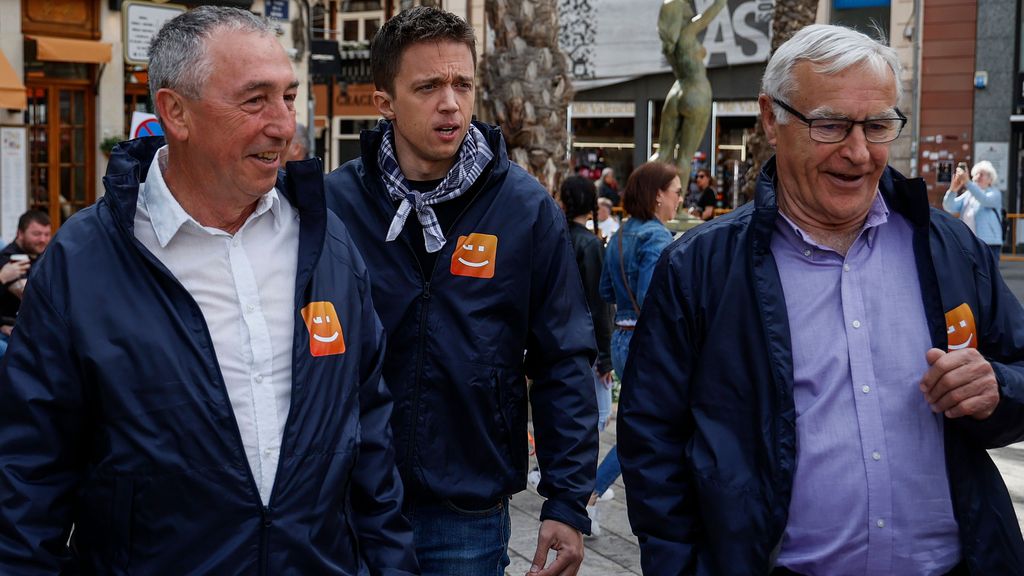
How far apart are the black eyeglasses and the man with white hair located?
12.6 metres

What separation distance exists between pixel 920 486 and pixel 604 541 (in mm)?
3989

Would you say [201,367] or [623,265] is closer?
[201,367]

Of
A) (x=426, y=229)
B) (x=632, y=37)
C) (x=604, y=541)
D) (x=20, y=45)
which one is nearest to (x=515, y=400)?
(x=426, y=229)

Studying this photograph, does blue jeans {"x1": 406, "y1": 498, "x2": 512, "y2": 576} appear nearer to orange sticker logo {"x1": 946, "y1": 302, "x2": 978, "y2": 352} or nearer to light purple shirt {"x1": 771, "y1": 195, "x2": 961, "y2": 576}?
light purple shirt {"x1": 771, "y1": 195, "x2": 961, "y2": 576}

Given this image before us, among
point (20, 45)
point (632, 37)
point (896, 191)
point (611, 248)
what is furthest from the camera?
point (632, 37)

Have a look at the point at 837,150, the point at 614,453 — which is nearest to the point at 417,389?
the point at 837,150

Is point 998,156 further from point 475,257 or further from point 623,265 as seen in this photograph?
point 475,257

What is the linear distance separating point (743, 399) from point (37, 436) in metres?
1.36

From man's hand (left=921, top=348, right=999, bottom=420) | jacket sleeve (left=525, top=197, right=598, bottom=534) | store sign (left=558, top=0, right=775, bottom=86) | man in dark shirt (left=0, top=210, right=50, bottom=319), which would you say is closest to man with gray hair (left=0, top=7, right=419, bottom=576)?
jacket sleeve (left=525, top=197, right=598, bottom=534)

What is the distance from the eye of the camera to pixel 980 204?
48.6 feet

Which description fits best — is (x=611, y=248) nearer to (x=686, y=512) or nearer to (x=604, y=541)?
(x=604, y=541)

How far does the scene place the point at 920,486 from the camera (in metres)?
2.51

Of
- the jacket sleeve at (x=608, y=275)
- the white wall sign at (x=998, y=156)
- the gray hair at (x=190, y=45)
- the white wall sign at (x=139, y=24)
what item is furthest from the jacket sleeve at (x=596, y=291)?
the white wall sign at (x=998, y=156)

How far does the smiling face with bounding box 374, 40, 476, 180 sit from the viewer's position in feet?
10.9
